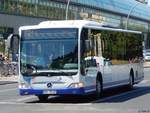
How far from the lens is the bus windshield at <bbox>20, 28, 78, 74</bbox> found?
63.3 ft

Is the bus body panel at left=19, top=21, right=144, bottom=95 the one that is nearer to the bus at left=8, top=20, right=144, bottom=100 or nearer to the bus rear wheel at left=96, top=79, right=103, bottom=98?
the bus at left=8, top=20, right=144, bottom=100

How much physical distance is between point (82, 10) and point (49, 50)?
7073 cm

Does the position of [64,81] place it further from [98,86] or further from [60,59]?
[98,86]

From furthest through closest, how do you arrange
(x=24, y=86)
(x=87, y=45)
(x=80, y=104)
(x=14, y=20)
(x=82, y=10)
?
(x=82, y=10) < (x=14, y=20) < (x=87, y=45) < (x=24, y=86) < (x=80, y=104)

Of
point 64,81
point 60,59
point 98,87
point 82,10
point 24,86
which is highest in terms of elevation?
point 82,10

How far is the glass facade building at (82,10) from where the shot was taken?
240 ft

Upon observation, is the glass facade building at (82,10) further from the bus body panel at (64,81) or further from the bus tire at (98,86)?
the bus body panel at (64,81)

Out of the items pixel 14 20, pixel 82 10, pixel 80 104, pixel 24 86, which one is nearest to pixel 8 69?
pixel 24 86

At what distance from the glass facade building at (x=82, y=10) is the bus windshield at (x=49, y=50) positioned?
5134 centimetres

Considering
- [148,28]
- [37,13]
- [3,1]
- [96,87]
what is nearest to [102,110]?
[96,87]

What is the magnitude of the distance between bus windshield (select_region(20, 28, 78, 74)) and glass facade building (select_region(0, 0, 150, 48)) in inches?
2021

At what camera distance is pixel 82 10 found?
3538 inches

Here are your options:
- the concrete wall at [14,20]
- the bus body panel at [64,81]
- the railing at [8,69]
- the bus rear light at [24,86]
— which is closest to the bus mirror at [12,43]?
the bus body panel at [64,81]

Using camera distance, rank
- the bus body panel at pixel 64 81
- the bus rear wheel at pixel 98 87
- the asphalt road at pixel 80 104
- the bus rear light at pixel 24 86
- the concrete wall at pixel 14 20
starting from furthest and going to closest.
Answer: the concrete wall at pixel 14 20 < the bus rear wheel at pixel 98 87 < the bus rear light at pixel 24 86 < the bus body panel at pixel 64 81 < the asphalt road at pixel 80 104
